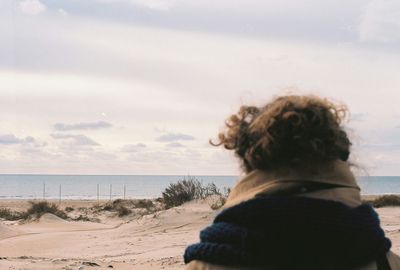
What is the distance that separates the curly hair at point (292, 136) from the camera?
2.08 meters

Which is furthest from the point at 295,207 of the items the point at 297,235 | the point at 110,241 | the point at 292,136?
the point at 110,241

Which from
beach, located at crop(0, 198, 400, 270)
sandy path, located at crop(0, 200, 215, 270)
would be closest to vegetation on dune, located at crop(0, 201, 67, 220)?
beach, located at crop(0, 198, 400, 270)

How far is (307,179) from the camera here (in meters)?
2.07

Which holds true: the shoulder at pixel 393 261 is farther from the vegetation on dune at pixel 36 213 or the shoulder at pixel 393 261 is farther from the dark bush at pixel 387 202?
the dark bush at pixel 387 202

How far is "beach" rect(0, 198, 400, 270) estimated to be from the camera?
9.78 m

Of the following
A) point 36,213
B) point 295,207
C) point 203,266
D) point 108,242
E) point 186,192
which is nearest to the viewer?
point 295,207

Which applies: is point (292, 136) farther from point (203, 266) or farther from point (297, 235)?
point (203, 266)

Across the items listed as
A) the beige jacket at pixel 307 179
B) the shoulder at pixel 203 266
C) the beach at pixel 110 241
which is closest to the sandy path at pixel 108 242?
the beach at pixel 110 241

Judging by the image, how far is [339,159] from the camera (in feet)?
7.09

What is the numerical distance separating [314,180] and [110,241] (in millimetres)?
12785

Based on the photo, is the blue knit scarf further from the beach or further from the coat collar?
the beach

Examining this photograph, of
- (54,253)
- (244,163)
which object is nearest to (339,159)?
(244,163)

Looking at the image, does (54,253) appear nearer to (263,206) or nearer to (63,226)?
(63,226)

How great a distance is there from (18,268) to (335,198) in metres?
7.69
